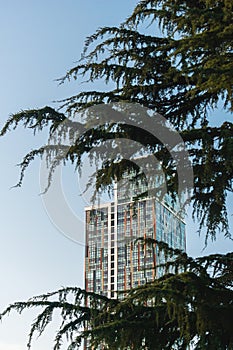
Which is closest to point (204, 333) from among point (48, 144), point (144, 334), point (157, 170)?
point (144, 334)

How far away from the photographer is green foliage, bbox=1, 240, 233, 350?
3969mm

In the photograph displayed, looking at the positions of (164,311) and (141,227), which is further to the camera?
(141,227)

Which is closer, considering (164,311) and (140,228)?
(164,311)

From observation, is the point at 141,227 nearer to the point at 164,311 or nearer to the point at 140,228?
the point at 140,228

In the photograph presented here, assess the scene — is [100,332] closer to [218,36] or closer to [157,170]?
[157,170]

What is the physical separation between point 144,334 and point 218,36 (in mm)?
2556

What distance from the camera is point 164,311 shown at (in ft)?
14.2

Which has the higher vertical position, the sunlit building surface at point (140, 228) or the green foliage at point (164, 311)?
the sunlit building surface at point (140, 228)

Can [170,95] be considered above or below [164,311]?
above

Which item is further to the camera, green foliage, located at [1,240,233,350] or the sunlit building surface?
the sunlit building surface

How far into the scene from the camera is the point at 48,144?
511 cm

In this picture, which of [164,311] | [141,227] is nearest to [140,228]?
[141,227]

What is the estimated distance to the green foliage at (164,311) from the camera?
397cm

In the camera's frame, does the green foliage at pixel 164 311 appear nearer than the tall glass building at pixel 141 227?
Yes
